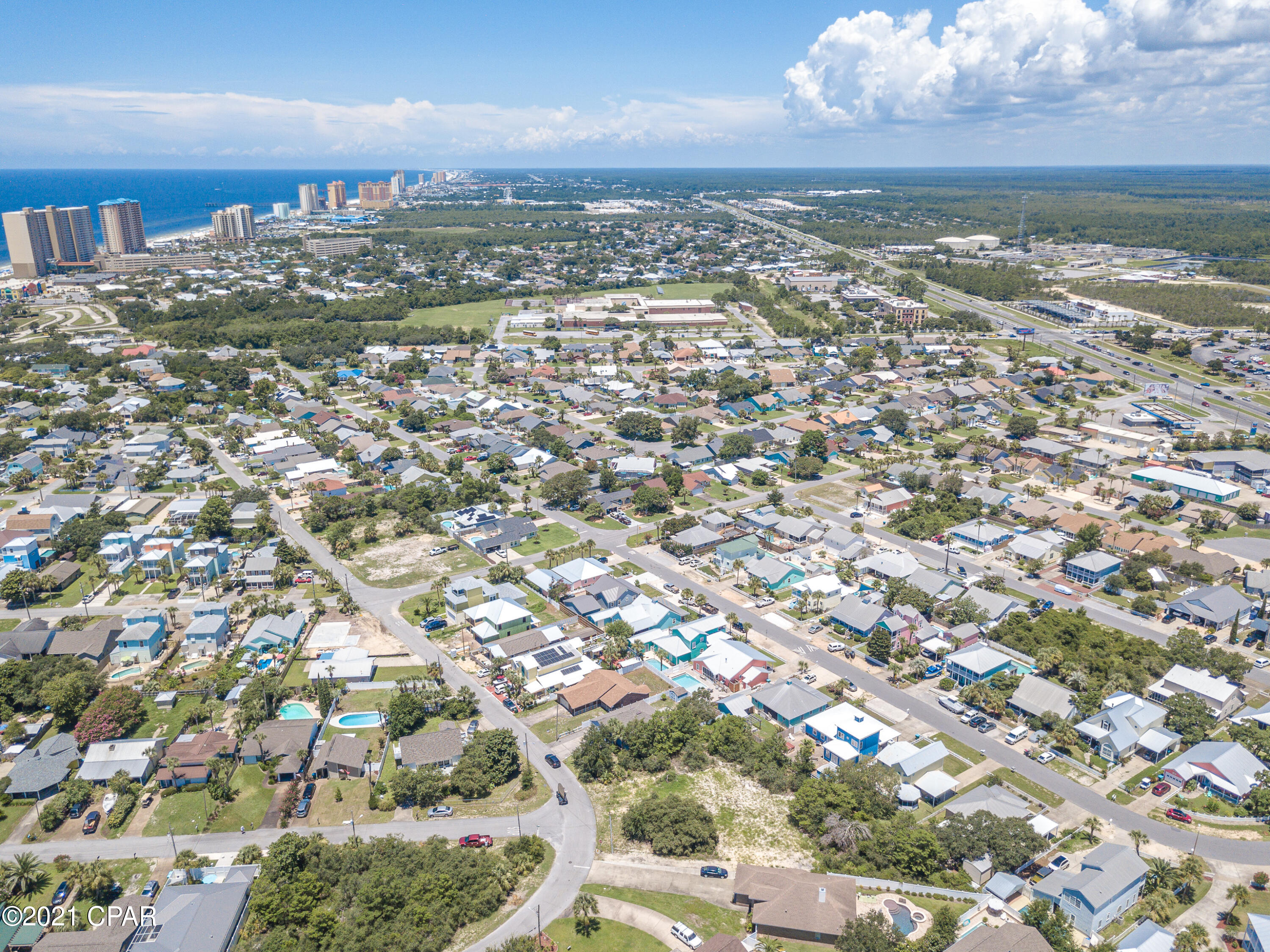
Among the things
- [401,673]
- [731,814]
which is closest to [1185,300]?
[731,814]

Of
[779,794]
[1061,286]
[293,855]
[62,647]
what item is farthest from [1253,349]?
[62,647]

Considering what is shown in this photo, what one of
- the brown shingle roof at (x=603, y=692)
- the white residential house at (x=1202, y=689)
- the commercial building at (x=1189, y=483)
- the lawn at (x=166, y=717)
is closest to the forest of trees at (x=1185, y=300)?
the commercial building at (x=1189, y=483)

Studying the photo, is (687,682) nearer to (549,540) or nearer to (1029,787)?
→ (1029,787)

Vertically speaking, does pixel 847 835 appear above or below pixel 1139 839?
above

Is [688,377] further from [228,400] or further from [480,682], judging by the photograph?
[480,682]

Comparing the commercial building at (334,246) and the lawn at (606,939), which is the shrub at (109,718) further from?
the commercial building at (334,246)

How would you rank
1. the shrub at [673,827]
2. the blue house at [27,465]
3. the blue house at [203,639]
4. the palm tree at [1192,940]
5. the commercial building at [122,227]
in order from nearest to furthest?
the palm tree at [1192,940] < the shrub at [673,827] < the blue house at [203,639] < the blue house at [27,465] < the commercial building at [122,227]
